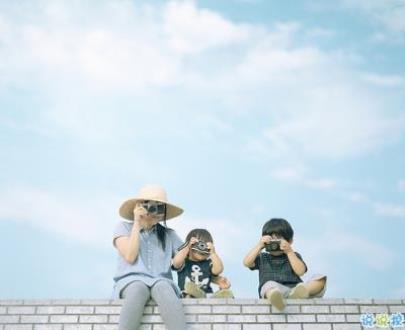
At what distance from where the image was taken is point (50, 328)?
467 cm

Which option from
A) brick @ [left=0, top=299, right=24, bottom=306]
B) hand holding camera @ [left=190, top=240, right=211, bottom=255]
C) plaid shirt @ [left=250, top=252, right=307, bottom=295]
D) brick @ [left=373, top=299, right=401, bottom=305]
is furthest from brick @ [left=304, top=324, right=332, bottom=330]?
brick @ [left=0, top=299, right=24, bottom=306]

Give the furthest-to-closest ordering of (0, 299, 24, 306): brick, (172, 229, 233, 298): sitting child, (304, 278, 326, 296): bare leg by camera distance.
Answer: (172, 229, 233, 298): sitting child, (304, 278, 326, 296): bare leg, (0, 299, 24, 306): brick

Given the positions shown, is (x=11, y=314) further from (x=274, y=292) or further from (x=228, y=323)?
(x=274, y=292)

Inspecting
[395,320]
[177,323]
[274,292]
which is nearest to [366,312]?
[395,320]

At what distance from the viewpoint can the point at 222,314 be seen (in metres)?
4.66

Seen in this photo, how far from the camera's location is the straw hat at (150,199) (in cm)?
518

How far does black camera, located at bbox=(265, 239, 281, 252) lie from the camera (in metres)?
5.34

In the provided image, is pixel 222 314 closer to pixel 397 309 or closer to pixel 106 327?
pixel 106 327

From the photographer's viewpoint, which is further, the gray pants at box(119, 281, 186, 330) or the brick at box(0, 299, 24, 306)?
the brick at box(0, 299, 24, 306)

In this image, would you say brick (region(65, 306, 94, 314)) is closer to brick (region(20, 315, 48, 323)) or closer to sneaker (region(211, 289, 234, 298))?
brick (region(20, 315, 48, 323))

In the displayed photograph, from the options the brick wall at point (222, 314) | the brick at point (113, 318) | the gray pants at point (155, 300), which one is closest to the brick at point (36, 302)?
the brick wall at point (222, 314)

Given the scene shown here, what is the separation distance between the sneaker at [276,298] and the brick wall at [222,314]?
9 cm

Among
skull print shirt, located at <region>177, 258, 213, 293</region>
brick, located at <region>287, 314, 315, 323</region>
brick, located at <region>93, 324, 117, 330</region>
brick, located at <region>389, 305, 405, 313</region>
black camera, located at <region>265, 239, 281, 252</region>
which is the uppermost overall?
black camera, located at <region>265, 239, 281, 252</region>

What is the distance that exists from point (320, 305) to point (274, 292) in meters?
0.48
